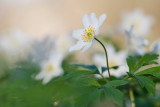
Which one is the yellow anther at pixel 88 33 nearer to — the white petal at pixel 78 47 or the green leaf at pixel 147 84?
the white petal at pixel 78 47

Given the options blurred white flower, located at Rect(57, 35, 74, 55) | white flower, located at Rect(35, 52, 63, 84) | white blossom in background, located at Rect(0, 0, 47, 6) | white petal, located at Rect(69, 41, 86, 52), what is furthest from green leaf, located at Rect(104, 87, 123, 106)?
white blossom in background, located at Rect(0, 0, 47, 6)

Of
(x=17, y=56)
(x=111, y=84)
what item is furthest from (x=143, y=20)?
(x=111, y=84)

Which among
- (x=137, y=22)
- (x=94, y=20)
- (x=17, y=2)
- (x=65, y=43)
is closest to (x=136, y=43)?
(x=94, y=20)

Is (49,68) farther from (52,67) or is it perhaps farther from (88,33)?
(88,33)

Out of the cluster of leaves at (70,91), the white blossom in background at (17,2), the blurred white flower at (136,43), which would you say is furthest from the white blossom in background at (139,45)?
the white blossom in background at (17,2)

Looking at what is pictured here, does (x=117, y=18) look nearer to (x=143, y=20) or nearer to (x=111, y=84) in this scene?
(x=143, y=20)
